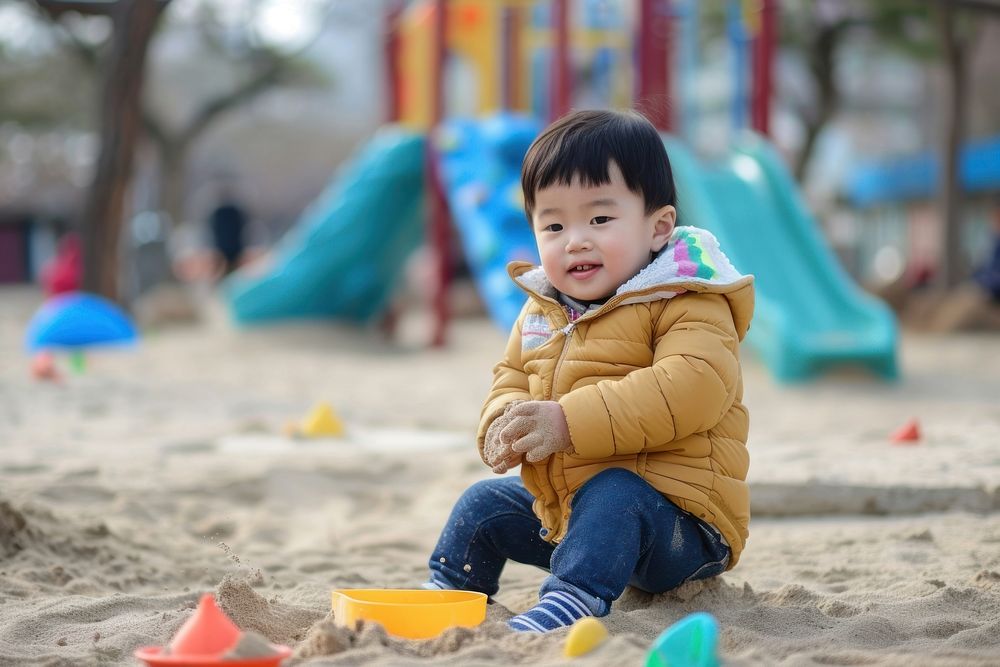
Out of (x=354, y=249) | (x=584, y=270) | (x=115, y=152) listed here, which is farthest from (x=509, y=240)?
(x=584, y=270)

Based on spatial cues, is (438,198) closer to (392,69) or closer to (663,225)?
(392,69)

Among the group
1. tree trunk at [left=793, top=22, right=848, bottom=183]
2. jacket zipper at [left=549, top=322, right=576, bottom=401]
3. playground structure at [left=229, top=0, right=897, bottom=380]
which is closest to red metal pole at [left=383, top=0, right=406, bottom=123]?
playground structure at [left=229, top=0, right=897, bottom=380]

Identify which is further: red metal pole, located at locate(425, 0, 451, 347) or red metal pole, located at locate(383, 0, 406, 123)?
red metal pole, located at locate(383, 0, 406, 123)

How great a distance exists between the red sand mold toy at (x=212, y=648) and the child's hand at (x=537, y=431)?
602 millimetres

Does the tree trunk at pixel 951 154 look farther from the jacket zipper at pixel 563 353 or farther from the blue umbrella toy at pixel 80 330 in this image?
the jacket zipper at pixel 563 353

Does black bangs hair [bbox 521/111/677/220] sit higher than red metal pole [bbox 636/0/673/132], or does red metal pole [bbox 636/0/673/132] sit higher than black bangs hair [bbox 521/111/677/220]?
red metal pole [bbox 636/0/673/132]

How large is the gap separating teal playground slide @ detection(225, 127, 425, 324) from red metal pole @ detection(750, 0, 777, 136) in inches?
117

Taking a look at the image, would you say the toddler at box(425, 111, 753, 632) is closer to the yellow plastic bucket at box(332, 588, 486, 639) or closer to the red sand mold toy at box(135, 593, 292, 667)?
the yellow plastic bucket at box(332, 588, 486, 639)

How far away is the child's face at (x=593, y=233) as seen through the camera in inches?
92.5

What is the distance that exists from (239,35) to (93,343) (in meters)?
15.6

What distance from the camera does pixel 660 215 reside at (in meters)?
A: 2.44

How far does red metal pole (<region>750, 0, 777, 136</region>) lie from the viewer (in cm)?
913

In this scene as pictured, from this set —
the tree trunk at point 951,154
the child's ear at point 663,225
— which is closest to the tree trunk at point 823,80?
the tree trunk at point 951,154

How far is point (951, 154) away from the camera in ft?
40.6
